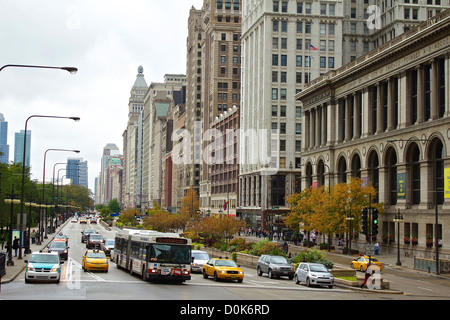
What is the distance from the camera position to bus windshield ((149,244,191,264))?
33.7m

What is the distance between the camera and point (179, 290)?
1178 inches

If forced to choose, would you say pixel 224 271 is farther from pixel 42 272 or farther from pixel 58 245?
pixel 58 245

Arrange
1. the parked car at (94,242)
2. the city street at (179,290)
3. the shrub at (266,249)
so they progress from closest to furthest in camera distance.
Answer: the city street at (179,290) → the shrub at (266,249) → the parked car at (94,242)

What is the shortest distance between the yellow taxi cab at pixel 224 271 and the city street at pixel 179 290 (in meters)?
0.52

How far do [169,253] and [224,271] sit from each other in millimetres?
4439

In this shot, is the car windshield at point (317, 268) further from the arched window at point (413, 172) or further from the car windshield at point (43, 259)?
the arched window at point (413, 172)

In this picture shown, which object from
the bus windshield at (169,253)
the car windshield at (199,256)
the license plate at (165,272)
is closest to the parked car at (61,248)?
the car windshield at (199,256)

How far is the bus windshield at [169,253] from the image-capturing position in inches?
1328

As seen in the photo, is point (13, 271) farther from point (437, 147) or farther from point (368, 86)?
point (368, 86)

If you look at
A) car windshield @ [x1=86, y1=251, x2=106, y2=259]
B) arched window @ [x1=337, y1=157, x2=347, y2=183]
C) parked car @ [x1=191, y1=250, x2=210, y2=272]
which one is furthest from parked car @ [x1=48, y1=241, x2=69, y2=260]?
arched window @ [x1=337, y1=157, x2=347, y2=183]

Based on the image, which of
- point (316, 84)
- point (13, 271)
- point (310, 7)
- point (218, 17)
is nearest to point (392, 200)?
point (316, 84)

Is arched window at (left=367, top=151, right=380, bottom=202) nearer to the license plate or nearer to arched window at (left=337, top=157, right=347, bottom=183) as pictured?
arched window at (left=337, top=157, right=347, bottom=183)

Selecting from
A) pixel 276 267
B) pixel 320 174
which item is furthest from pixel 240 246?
pixel 320 174

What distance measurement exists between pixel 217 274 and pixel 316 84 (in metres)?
56.2
